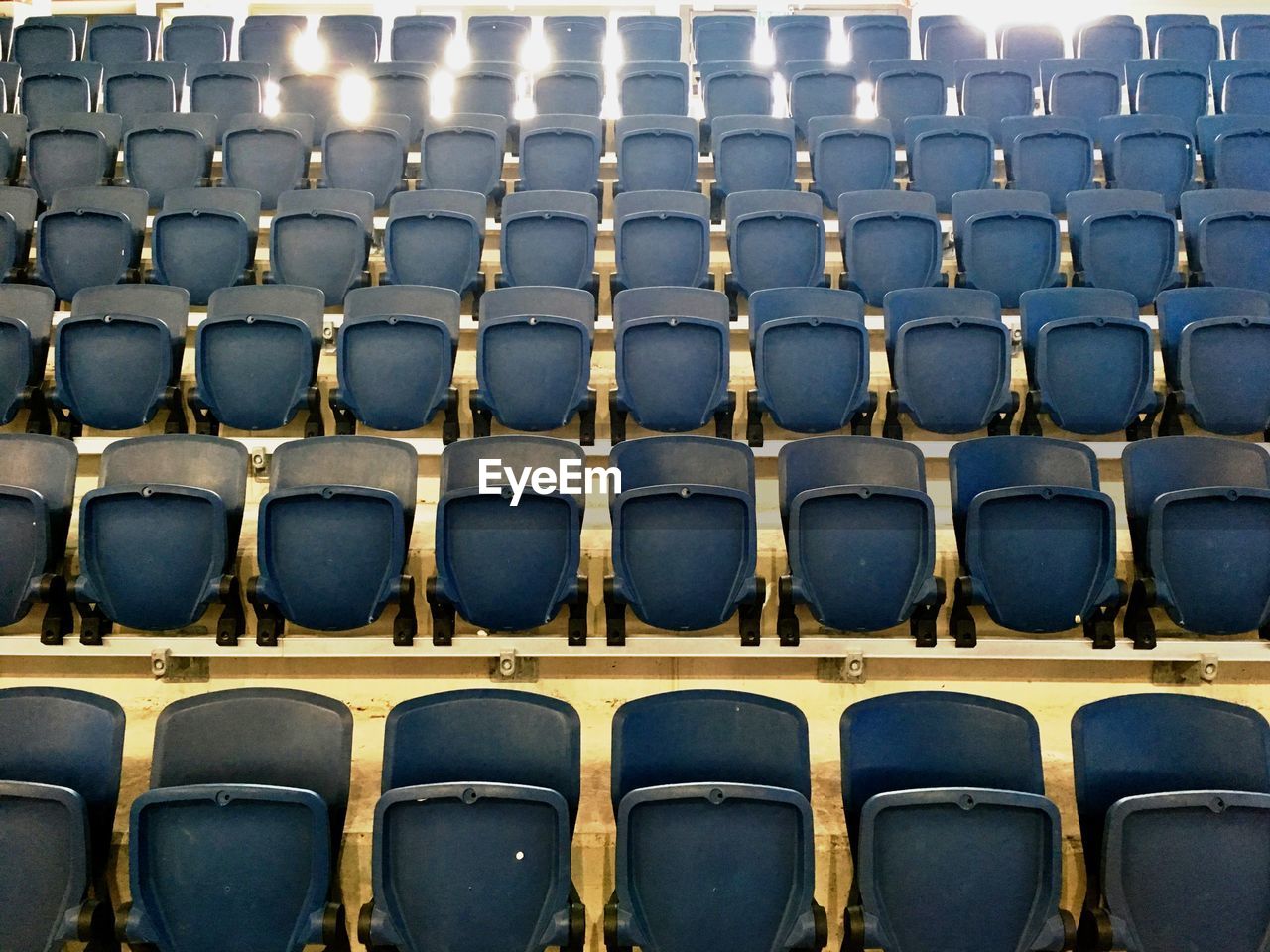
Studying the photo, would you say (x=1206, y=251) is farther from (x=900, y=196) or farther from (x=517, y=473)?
(x=517, y=473)

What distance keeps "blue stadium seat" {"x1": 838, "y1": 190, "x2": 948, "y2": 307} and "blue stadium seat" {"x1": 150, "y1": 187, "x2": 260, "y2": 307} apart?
0.79 meters

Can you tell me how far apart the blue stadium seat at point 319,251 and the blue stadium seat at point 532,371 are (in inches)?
13.1

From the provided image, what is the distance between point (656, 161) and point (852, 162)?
302 millimetres

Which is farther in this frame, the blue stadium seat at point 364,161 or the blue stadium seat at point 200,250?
the blue stadium seat at point 364,161

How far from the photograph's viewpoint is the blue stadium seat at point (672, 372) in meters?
1.20

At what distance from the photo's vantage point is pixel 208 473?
41.5 inches

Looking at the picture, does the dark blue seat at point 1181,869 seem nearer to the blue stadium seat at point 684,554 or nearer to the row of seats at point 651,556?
the row of seats at point 651,556

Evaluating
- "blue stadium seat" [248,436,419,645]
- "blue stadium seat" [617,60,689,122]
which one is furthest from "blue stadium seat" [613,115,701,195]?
"blue stadium seat" [248,436,419,645]

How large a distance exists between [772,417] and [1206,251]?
27.4 inches

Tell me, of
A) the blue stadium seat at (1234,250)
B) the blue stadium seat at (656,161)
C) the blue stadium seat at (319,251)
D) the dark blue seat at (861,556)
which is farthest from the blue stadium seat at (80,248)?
the blue stadium seat at (1234,250)

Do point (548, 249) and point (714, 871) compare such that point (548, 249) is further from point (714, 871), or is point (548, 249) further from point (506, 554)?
point (714, 871)

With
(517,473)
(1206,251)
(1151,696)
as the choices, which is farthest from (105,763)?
(1206,251)

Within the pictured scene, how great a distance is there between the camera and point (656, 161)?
171cm

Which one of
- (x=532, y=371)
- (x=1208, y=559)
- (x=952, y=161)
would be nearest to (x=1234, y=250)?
(x=952, y=161)
